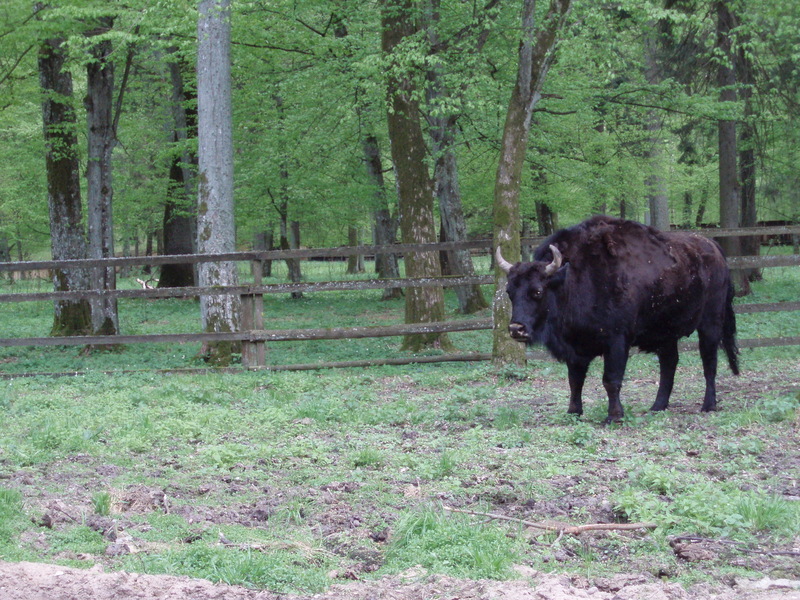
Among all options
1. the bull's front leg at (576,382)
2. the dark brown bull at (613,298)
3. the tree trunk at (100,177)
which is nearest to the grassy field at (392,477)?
the bull's front leg at (576,382)

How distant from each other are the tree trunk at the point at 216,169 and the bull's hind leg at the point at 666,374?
21.1 ft

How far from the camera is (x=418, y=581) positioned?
13.2 ft

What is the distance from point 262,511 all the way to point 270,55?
13.5 metres

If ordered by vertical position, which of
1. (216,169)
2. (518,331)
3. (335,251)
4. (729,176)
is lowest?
(518,331)

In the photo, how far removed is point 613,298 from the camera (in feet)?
26.8

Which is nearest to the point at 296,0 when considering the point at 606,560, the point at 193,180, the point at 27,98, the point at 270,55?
the point at 270,55

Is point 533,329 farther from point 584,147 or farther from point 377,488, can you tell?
point 584,147

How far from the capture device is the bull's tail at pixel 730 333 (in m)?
9.22

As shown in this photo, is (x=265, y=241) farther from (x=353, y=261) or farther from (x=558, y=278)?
(x=558, y=278)

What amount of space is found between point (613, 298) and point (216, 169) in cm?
663

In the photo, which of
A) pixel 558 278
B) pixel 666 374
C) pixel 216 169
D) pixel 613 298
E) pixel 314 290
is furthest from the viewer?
pixel 216 169

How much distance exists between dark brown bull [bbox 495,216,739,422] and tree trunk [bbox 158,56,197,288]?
1650 cm

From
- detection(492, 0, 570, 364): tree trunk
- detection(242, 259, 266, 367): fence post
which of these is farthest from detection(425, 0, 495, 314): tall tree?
detection(242, 259, 266, 367): fence post

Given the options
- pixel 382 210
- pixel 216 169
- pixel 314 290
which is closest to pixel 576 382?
pixel 314 290
